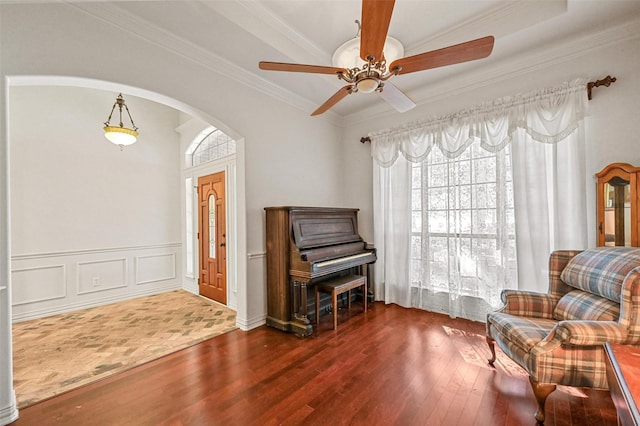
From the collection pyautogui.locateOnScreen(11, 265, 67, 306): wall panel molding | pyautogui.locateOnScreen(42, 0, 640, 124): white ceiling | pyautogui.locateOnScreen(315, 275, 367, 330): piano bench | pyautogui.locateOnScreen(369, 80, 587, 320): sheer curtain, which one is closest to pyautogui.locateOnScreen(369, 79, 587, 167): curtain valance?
pyautogui.locateOnScreen(369, 80, 587, 320): sheer curtain

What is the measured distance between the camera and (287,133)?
11.3ft

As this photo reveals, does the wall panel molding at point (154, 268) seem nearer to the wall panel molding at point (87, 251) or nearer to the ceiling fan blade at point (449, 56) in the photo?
the wall panel molding at point (87, 251)

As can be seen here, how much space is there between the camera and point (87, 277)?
3.71 meters

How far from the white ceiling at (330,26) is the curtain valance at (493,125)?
41 cm

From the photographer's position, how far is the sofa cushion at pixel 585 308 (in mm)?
1648

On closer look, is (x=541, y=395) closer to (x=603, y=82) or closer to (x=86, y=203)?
(x=603, y=82)

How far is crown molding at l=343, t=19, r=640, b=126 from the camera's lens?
2.27m

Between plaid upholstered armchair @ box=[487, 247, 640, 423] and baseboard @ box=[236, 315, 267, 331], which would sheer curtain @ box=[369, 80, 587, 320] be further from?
baseboard @ box=[236, 315, 267, 331]

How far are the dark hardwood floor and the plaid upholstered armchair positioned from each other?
0.92 ft

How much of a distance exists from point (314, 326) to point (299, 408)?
50.8 inches

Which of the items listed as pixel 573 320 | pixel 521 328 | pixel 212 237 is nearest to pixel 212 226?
pixel 212 237

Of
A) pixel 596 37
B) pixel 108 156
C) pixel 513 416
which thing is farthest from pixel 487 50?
pixel 108 156

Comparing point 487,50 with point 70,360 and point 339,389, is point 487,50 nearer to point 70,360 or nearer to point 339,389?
point 339,389

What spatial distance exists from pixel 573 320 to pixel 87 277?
549 cm
